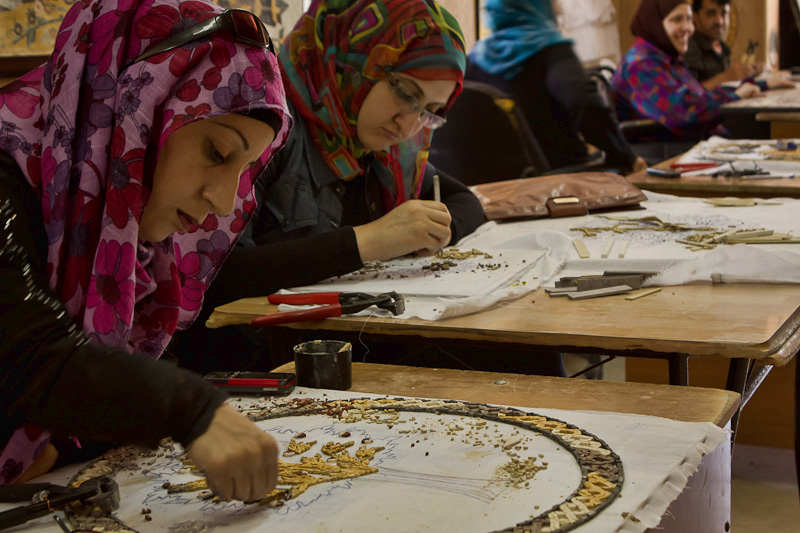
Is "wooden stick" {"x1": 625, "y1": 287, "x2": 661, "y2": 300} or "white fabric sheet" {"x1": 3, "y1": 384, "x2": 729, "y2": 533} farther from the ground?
"white fabric sheet" {"x1": 3, "y1": 384, "x2": 729, "y2": 533}

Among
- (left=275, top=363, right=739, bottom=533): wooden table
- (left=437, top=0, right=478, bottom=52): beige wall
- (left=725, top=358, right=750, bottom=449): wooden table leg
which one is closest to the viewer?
(left=275, top=363, right=739, bottom=533): wooden table

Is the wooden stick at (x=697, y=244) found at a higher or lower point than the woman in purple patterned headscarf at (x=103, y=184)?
lower

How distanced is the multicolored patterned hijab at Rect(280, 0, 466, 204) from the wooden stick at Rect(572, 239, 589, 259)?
0.52m

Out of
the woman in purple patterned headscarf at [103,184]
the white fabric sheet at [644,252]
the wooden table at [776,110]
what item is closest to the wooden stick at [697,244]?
the white fabric sheet at [644,252]

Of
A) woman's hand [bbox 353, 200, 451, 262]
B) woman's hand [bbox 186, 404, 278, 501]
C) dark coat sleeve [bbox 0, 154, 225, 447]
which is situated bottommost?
woman's hand [bbox 353, 200, 451, 262]

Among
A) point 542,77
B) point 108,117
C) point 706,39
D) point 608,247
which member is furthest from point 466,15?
point 108,117

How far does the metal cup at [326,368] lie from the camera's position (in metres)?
1.33

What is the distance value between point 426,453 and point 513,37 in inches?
145

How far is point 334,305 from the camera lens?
5.32ft

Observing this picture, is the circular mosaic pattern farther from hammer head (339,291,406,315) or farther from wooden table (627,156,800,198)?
wooden table (627,156,800,198)

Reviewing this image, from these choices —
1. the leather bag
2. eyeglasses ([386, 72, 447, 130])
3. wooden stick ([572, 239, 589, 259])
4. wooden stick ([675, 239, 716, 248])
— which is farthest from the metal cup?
the leather bag

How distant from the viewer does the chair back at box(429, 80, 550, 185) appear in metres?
4.25

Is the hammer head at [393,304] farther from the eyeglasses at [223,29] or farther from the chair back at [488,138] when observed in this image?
the chair back at [488,138]

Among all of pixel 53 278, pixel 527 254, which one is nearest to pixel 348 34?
pixel 527 254
